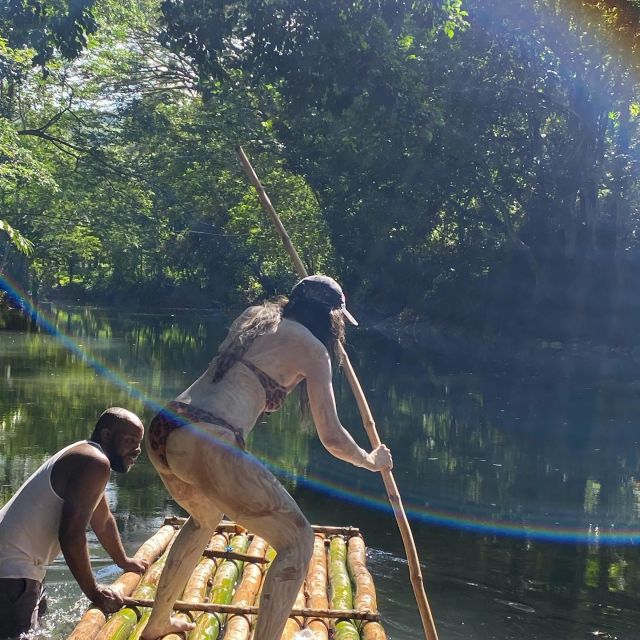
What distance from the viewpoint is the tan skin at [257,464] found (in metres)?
4.10

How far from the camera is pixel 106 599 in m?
4.81

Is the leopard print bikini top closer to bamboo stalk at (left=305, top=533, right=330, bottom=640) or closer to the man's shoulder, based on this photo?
the man's shoulder

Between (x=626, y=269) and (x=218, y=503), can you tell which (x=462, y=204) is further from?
(x=218, y=503)

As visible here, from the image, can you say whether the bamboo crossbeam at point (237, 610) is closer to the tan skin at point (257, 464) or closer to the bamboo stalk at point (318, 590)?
the bamboo stalk at point (318, 590)

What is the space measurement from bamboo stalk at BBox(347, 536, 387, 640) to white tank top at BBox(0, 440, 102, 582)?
159 cm

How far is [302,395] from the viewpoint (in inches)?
179

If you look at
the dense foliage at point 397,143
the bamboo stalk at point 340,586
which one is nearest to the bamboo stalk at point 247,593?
the bamboo stalk at point 340,586

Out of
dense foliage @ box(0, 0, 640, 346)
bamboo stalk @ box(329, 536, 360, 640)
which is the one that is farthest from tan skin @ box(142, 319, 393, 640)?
dense foliage @ box(0, 0, 640, 346)

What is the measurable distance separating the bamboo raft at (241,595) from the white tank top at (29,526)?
1.39 feet

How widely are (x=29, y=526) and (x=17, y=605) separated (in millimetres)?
344

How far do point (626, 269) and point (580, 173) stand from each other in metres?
3.60

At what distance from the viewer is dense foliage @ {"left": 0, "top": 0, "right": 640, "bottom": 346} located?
20.8m

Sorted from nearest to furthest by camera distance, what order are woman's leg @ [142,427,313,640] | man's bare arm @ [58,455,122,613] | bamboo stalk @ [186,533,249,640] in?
woman's leg @ [142,427,313,640], man's bare arm @ [58,455,122,613], bamboo stalk @ [186,533,249,640]

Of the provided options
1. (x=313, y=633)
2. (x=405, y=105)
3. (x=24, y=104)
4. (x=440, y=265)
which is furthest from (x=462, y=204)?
(x=313, y=633)
